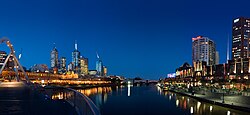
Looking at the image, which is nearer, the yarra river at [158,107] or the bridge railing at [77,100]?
the bridge railing at [77,100]

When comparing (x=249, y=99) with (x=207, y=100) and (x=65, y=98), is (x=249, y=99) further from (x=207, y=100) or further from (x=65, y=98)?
(x=65, y=98)

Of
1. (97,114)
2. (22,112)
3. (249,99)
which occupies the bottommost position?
(249,99)

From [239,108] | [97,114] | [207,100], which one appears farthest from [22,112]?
[207,100]

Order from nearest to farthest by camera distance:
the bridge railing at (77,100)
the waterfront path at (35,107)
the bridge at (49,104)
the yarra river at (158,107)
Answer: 1. the bridge railing at (77,100)
2. the bridge at (49,104)
3. the waterfront path at (35,107)
4. the yarra river at (158,107)

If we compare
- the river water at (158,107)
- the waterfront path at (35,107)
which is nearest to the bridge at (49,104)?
the waterfront path at (35,107)

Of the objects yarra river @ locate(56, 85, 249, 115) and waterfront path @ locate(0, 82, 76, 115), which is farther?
yarra river @ locate(56, 85, 249, 115)

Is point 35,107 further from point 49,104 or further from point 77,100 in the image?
point 77,100

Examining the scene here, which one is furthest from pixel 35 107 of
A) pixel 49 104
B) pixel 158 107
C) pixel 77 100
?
pixel 158 107

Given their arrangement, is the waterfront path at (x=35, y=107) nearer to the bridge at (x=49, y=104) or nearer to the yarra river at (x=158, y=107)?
the bridge at (x=49, y=104)

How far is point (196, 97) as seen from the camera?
220ft

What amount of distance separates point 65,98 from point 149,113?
32.0 meters

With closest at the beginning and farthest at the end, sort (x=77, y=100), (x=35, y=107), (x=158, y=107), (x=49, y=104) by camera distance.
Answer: (x=77, y=100) < (x=35, y=107) < (x=49, y=104) < (x=158, y=107)

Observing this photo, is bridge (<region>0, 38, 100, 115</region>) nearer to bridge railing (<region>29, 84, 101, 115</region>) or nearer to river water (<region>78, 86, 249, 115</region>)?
bridge railing (<region>29, 84, 101, 115</region>)

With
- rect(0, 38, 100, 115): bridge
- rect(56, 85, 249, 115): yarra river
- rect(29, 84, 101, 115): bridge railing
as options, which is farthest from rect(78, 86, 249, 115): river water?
rect(0, 38, 100, 115): bridge
